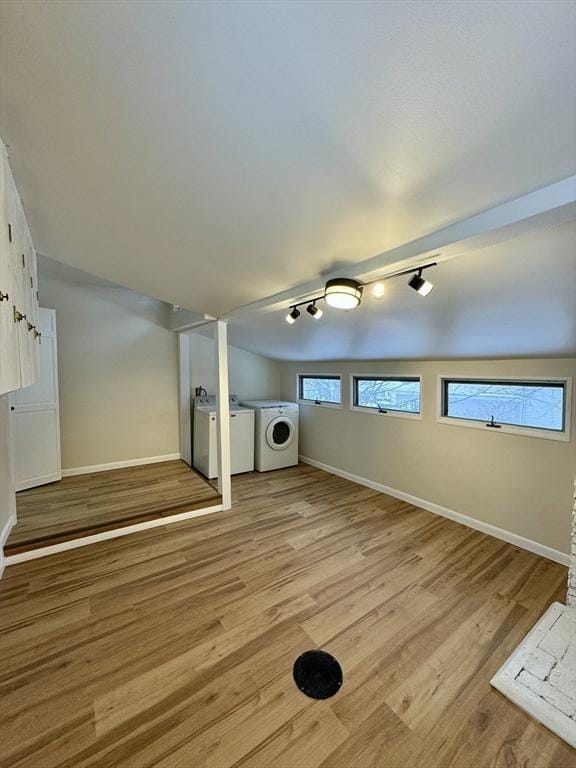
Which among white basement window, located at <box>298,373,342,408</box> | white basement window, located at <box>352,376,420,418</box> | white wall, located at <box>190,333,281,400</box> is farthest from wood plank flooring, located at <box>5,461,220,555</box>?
white basement window, located at <box>352,376,420,418</box>

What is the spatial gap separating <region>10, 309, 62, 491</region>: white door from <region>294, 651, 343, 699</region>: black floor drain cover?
351 cm

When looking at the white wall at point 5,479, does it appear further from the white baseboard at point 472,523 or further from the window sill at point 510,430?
the window sill at point 510,430

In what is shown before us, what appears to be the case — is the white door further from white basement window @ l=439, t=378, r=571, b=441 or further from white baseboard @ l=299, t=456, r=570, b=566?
white basement window @ l=439, t=378, r=571, b=441

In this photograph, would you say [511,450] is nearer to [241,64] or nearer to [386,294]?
[386,294]

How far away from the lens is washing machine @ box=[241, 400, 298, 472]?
4539 mm

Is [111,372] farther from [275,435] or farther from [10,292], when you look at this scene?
[10,292]

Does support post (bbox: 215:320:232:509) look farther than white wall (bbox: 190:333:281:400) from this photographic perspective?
No

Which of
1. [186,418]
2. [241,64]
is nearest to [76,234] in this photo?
[241,64]

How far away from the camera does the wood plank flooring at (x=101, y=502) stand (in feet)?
8.87

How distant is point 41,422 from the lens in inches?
142

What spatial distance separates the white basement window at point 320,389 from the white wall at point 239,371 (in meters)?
0.58

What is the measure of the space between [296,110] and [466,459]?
3.09 metres

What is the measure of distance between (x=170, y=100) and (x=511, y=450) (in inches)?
127

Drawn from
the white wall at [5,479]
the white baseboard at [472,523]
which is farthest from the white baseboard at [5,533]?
the white baseboard at [472,523]
